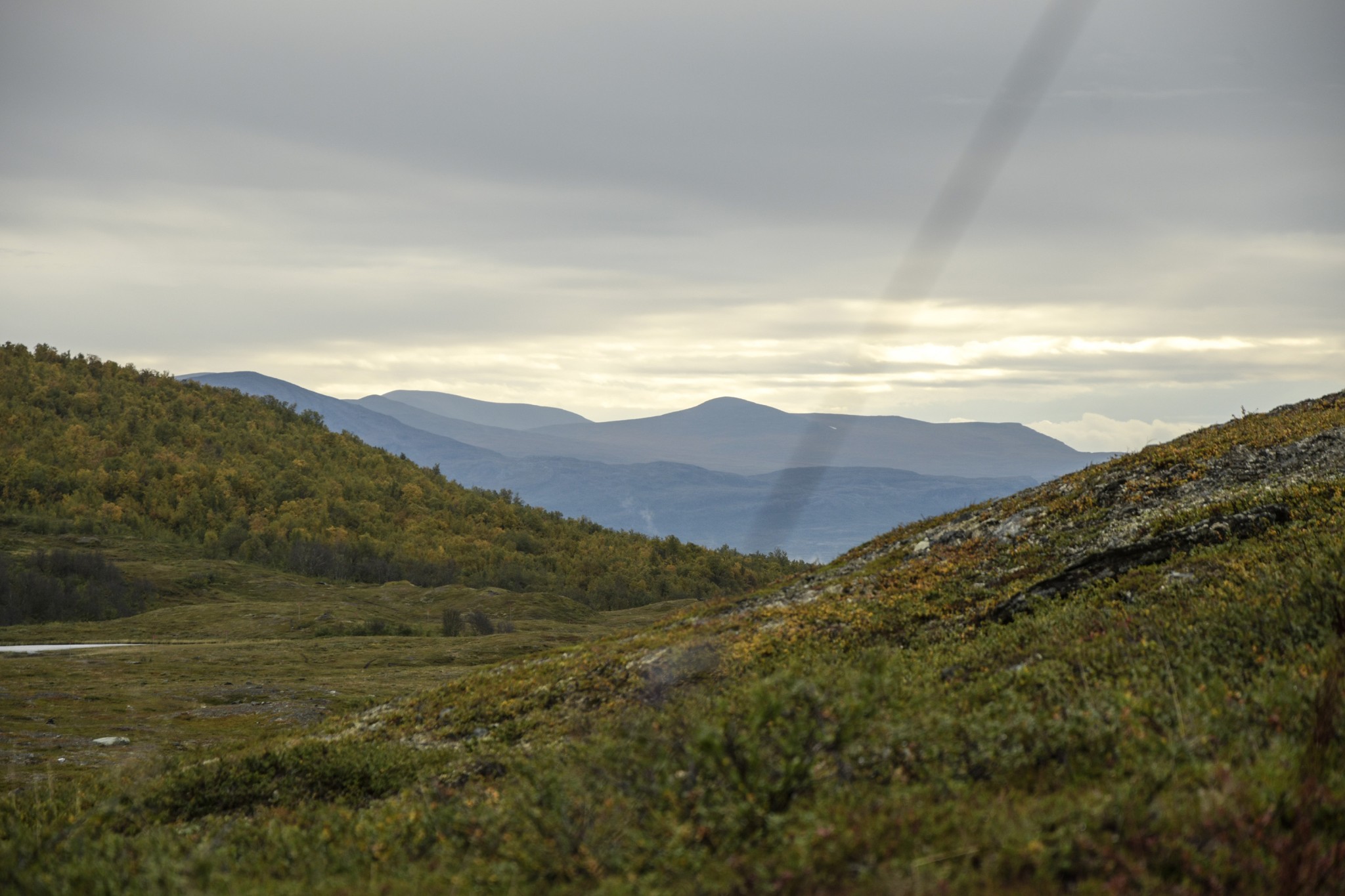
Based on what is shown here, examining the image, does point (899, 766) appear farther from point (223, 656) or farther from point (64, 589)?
point (64, 589)

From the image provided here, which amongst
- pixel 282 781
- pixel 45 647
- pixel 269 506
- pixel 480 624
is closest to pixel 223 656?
pixel 45 647

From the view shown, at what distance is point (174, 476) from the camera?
6526 inches

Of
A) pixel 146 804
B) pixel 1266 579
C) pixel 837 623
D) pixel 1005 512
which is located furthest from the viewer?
pixel 1005 512

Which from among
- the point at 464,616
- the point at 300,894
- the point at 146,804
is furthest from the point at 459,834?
the point at 464,616

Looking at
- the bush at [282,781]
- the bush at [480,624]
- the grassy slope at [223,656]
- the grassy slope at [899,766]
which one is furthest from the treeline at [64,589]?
the grassy slope at [899,766]

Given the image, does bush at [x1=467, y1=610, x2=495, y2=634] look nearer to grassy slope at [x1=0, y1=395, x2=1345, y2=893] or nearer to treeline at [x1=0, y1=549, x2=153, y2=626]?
treeline at [x1=0, y1=549, x2=153, y2=626]

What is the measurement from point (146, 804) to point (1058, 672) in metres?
14.9

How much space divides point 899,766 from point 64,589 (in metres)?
132

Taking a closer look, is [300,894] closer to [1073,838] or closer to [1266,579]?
[1073,838]

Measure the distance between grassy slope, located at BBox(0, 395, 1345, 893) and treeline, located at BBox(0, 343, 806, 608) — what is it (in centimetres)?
13461

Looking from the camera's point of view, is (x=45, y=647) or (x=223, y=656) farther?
(x=45, y=647)

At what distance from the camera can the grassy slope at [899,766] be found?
6.66m

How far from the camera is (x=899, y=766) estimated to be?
8.94 metres

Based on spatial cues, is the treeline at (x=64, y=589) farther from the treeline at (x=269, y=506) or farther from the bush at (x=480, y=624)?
the bush at (x=480, y=624)
